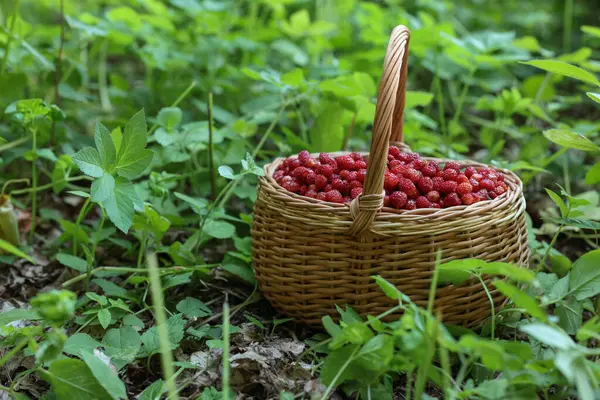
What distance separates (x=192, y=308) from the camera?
135cm

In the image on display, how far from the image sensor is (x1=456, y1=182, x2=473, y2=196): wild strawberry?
1.26m

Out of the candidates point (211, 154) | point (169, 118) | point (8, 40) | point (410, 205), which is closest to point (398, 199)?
point (410, 205)

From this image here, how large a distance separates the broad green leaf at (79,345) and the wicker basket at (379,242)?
383mm

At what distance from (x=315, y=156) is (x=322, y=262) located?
341 millimetres

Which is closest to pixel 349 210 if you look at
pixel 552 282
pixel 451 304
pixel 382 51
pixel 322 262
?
pixel 322 262

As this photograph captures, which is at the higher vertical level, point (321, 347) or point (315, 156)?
point (315, 156)

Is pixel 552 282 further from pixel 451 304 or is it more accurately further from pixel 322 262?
pixel 322 262

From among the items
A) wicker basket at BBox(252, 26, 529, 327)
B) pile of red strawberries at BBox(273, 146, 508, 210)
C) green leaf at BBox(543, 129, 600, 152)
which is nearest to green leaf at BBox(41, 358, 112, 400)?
wicker basket at BBox(252, 26, 529, 327)

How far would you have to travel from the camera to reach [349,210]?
1193mm

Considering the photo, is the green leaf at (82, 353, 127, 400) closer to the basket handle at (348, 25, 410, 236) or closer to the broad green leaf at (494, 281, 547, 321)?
the basket handle at (348, 25, 410, 236)

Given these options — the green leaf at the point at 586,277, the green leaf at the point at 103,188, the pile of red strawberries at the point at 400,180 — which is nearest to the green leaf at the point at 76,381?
the green leaf at the point at 103,188

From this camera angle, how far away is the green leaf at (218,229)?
144cm

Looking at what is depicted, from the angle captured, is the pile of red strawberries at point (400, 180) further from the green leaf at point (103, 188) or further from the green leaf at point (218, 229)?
the green leaf at point (103, 188)

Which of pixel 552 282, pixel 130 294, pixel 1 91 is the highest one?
pixel 1 91
